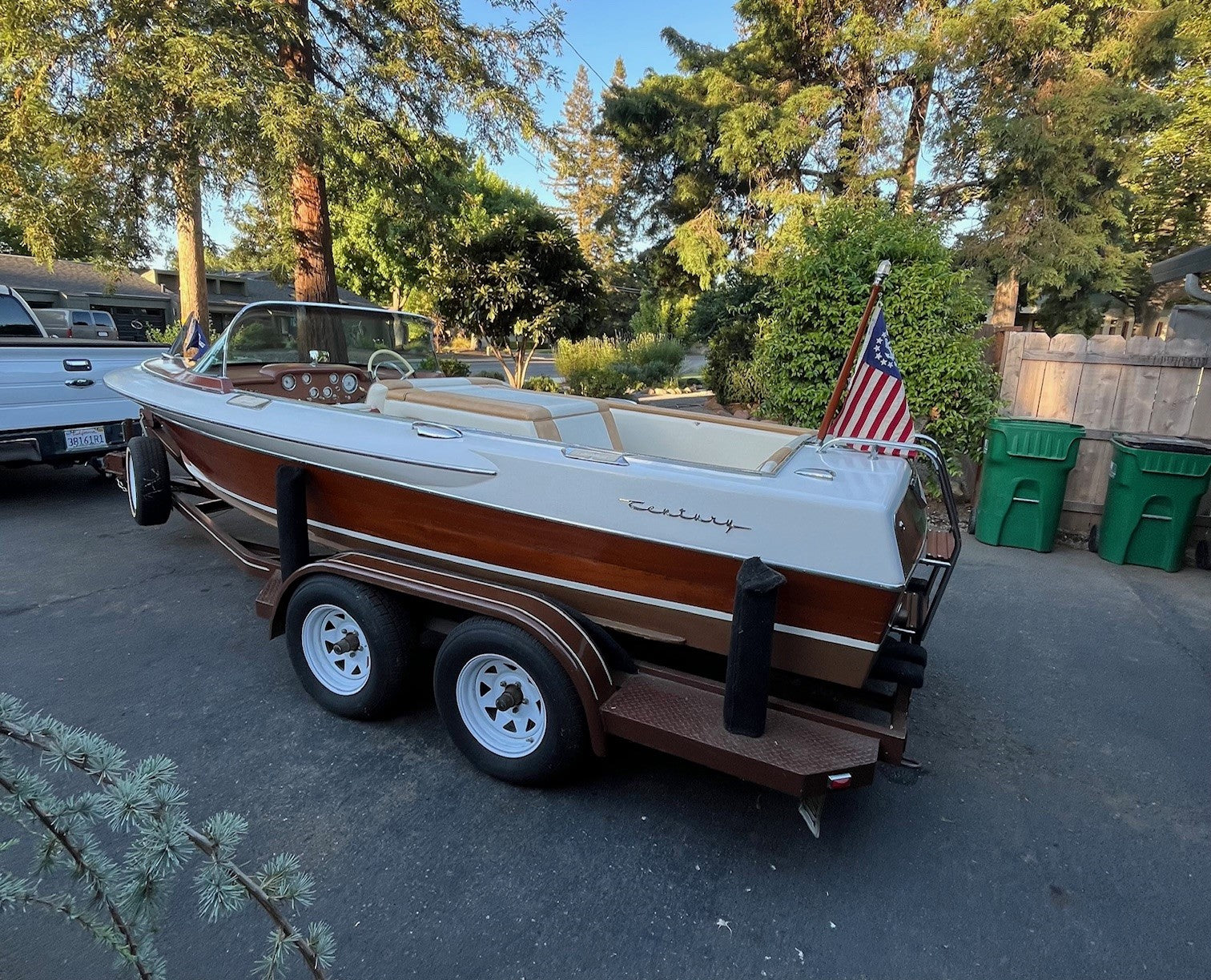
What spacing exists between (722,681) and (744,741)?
2.62 ft

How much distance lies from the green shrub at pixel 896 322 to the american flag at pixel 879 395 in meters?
3.53

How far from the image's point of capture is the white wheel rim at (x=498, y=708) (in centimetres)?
283

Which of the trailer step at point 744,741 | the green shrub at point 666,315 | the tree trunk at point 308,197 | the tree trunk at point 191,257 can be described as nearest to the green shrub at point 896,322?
the trailer step at point 744,741

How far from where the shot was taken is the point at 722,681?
3.24m

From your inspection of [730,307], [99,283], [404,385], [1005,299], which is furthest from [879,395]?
[99,283]

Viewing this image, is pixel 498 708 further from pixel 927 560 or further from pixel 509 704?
pixel 927 560

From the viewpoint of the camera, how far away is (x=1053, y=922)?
231 cm

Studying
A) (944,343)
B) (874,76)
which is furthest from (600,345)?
(944,343)

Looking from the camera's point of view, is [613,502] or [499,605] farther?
[499,605]

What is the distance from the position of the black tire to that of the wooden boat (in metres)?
0.33

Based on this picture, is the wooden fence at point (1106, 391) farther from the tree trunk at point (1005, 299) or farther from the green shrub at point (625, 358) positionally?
the green shrub at point (625, 358)

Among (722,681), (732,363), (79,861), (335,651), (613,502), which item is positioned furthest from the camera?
(732,363)

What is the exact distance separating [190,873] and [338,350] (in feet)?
12.9

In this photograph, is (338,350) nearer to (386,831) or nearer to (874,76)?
(386,831)
